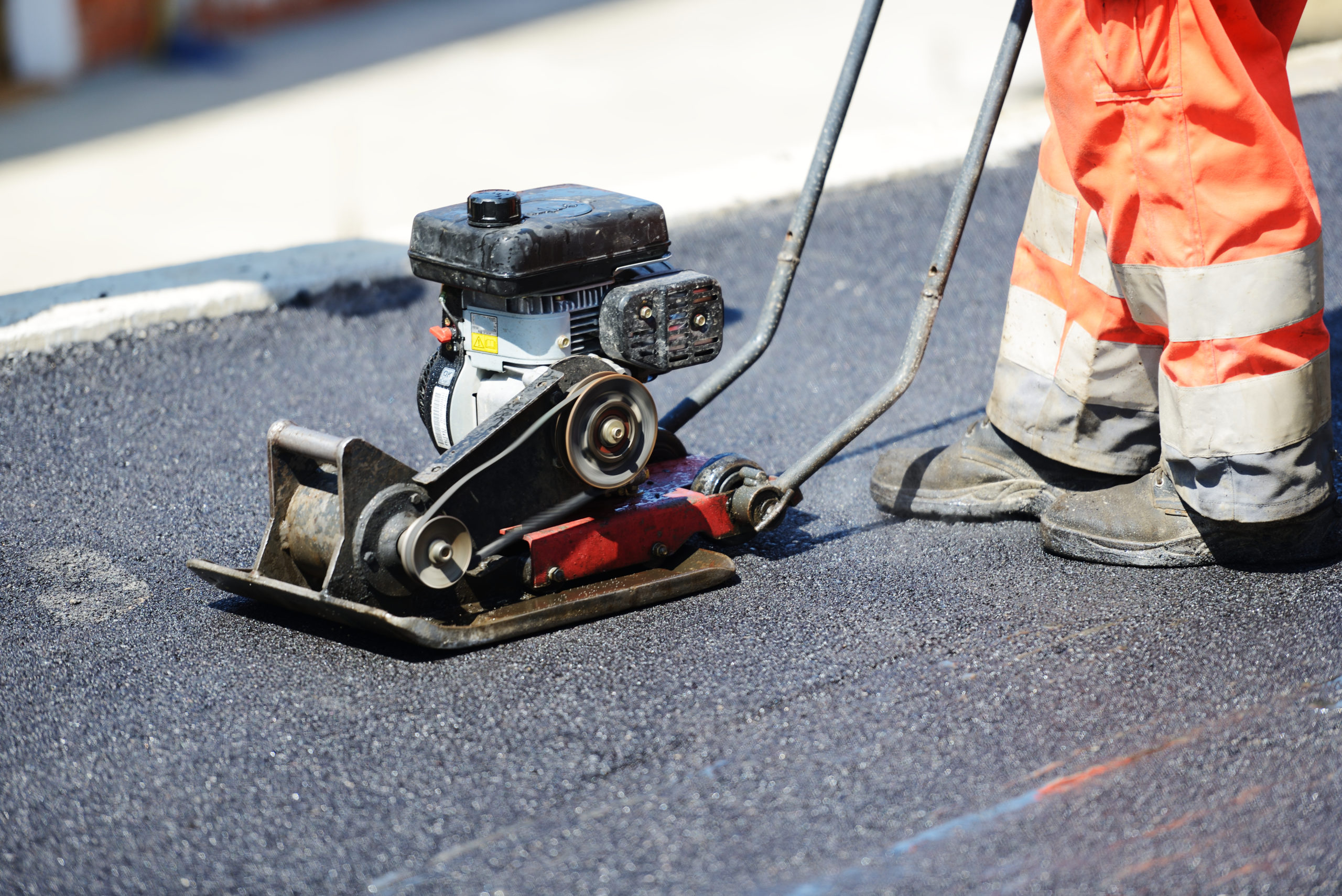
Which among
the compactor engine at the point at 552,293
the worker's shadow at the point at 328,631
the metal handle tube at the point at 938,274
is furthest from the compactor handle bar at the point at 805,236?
the worker's shadow at the point at 328,631

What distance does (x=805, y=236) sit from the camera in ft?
9.15

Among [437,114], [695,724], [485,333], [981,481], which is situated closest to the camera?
[695,724]

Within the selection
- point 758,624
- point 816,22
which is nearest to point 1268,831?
point 758,624

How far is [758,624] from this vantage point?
2.48 m

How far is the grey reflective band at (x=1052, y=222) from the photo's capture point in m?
2.73

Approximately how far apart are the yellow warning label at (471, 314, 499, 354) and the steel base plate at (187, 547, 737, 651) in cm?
47

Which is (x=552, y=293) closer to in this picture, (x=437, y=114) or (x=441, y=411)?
(x=441, y=411)

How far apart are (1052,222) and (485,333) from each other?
45.5 inches

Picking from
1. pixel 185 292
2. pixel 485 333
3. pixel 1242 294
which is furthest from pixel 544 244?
pixel 185 292

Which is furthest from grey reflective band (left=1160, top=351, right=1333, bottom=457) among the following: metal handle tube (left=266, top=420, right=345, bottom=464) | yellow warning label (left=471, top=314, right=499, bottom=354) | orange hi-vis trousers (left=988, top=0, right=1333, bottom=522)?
metal handle tube (left=266, top=420, right=345, bottom=464)

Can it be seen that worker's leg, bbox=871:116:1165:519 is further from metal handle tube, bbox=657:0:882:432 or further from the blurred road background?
the blurred road background

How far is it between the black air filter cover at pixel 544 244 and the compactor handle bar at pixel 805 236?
1.05ft

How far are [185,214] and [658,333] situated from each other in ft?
13.4

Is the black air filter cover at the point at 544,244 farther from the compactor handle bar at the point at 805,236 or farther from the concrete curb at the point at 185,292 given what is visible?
the concrete curb at the point at 185,292
